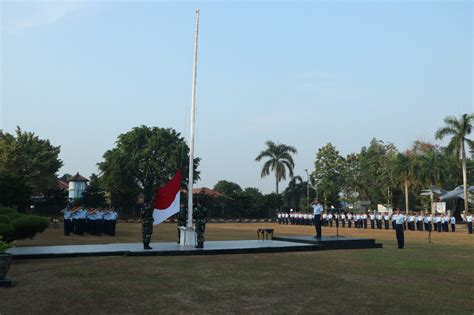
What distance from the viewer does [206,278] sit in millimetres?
9594

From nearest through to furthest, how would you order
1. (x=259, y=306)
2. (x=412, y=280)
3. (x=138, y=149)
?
(x=259, y=306) → (x=412, y=280) → (x=138, y=149)

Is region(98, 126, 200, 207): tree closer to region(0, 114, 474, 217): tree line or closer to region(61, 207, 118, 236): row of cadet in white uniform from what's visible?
region(0, 114, 474, 217): tree line

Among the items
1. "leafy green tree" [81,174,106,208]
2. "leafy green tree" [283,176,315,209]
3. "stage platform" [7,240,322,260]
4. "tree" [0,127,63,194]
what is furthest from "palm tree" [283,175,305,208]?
"stage platform" [7,240,322,260]

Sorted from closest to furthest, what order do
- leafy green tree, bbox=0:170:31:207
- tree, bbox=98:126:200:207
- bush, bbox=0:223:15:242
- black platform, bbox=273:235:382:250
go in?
bush, bbox=0:223:15:242 < black platform, bbox=273:235:382:250 < leafy green tree, bbox=0:170:31:207 < tree, bbox=98:126:200:207

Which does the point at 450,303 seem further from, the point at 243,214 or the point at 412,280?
the point at 243,214

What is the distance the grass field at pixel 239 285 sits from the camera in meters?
7.00

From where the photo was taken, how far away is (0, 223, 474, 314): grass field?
700cm

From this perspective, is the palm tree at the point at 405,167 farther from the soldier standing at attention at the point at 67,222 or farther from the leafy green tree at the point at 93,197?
the soldier standing at attention at the point at 67,222

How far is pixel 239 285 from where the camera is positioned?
28.9 ft

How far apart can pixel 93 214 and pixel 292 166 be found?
36.1 m

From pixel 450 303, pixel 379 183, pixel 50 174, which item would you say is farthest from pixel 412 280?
Answer: pixel 379 183

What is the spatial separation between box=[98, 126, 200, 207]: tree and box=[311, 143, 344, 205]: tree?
18262 millimetres

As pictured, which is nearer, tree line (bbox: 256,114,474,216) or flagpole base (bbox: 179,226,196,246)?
flagpole base (bbox: 179,226,196,246)

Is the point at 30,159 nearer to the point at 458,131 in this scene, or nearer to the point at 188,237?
the point at 188,237
